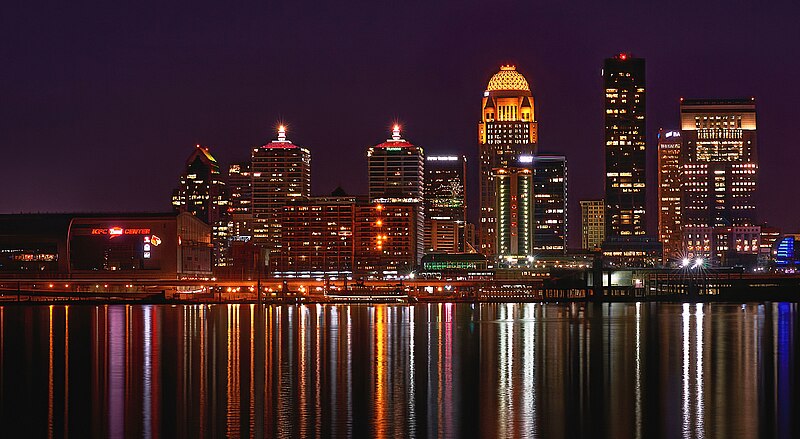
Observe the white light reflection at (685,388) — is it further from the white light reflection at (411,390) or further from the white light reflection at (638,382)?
the white light reflection at (411,390)

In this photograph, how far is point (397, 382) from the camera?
56219 mm

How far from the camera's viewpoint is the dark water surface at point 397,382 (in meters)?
43.2

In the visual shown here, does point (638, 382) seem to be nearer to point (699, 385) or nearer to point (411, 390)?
point (699, 385)

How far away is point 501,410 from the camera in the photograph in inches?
1854

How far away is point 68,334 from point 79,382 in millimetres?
34757

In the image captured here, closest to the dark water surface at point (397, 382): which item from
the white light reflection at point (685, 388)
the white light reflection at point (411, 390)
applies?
the white light reflection at point (685, 388)

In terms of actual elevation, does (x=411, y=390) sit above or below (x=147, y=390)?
below

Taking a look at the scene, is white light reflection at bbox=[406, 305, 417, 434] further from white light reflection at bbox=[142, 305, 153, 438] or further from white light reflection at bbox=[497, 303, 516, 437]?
white light reflection at bbox=[142, 305, 153, 438]

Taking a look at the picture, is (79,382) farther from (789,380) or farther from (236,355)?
(789,380)

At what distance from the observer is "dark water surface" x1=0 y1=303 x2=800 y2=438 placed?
43219mm

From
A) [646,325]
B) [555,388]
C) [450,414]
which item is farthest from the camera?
[646,325]

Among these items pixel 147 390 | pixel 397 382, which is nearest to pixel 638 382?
pixel 397 382

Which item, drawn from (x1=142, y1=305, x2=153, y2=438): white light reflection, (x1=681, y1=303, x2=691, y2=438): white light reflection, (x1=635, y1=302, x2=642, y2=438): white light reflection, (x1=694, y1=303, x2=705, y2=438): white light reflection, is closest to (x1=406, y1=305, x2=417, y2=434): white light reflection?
(x1=635, y1=302, x2=642, y2=438): white light reflection

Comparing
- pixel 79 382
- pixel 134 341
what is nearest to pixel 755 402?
pixel 79 382
